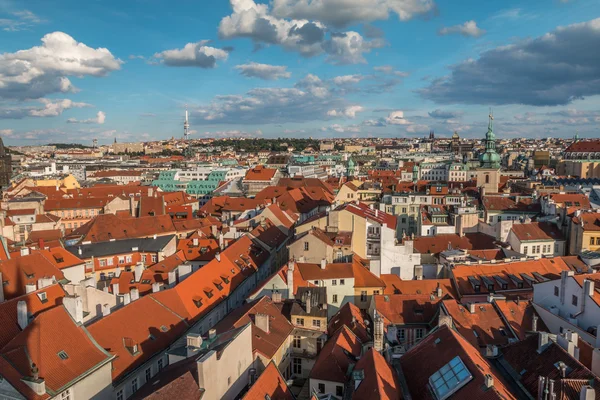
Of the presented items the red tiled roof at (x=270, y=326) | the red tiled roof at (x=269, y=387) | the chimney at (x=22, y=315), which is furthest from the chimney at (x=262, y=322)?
the chimney at (x=22, y=315)

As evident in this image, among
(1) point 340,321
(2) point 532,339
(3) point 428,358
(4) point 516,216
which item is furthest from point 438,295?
(4) point 516,216

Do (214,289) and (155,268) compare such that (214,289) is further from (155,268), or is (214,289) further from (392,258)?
(392,258)

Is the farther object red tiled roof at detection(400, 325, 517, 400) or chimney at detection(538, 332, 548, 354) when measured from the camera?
chimney at detection(538, 332, 548, 354)

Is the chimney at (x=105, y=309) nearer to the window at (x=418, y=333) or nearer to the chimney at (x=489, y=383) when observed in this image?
the window at (x=418, y=333)

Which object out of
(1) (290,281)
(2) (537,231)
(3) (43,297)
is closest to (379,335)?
(1) (290,281)

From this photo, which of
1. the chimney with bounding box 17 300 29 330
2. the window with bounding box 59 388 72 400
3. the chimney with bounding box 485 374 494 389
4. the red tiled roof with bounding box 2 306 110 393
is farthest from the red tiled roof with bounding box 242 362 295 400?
the chimney with bounding box 17 300 29 330

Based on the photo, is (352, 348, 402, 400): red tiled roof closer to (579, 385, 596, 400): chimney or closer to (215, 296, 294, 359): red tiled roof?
(215, 296, 294, 359): red tiled roof

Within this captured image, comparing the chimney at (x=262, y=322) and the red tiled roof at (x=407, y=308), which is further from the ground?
the chimney at (x=262, y=322)
